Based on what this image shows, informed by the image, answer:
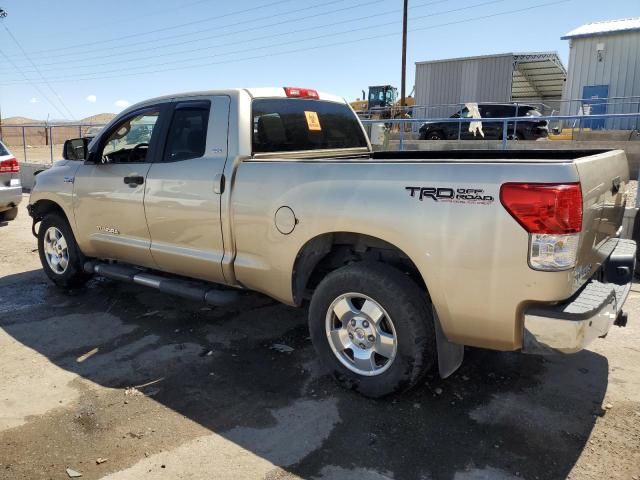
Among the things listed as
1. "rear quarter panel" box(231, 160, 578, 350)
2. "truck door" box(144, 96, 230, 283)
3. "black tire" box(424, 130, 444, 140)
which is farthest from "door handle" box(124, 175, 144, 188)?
"black tire" box(424, 130, 444, 140)

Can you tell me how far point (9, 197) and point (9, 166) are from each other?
1.82ft

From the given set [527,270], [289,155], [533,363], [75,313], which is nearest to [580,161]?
[527,270]

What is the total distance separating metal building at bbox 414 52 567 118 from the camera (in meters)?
27.8

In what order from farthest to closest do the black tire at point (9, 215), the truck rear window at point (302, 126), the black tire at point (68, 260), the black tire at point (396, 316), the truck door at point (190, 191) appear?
the black tire at point (9, 215)
the black tire at point (68, 260)
the truck rear window at point (302, 126)
the truck door at point (190, 191)
the black tire at point (396, 316)

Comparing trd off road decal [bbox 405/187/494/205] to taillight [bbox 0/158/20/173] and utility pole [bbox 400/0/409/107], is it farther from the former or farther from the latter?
utility pole [bbox 400/0/409/107]

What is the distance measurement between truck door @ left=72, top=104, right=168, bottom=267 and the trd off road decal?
102 inches

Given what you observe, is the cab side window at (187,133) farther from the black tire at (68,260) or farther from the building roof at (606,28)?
the building roof at (606,28)

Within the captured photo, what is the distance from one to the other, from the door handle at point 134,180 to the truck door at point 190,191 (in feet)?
0.34

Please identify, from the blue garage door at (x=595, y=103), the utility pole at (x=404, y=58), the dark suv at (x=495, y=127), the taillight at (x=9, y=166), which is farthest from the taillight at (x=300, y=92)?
the utility pole at (x=404, y=58)

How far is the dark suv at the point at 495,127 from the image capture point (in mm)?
17094

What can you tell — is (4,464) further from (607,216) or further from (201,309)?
(607,216)

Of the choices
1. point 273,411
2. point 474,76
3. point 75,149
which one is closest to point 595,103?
point 474,76

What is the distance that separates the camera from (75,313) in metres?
5.14

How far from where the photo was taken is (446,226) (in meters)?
2.81
